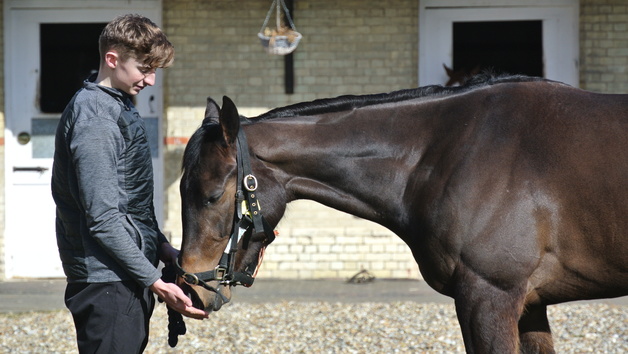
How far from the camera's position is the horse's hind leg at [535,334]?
13.4 feet

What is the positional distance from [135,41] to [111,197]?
0.59 meters

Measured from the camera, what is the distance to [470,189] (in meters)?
3.71

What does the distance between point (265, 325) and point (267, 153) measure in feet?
11.4

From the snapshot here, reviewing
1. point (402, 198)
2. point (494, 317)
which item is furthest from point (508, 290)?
point (402, 198)

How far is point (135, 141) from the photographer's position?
138 inches

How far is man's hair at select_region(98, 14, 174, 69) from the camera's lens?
3.35 meters

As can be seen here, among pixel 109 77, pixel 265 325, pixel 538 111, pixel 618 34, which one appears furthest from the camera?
pixel 618 34

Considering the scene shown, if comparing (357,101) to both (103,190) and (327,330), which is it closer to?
(103,190)

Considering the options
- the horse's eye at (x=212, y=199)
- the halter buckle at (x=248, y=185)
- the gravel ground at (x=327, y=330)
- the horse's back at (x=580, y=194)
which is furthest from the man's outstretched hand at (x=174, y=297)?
the gravel ground at (x=327, y=330)

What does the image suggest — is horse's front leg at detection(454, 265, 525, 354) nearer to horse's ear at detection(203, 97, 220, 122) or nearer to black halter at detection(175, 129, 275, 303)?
black halter at detection(175, 129, 275, 303)

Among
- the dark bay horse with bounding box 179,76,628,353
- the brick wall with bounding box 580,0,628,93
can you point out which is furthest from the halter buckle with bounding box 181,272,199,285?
the brick wall with bounding box 580,0,628,93

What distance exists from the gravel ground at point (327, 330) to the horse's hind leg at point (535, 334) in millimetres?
2177

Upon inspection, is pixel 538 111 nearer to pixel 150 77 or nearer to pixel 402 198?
pixel 402 198

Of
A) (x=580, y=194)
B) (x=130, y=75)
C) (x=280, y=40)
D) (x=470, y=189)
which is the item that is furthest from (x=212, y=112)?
(x=280, y=40)
